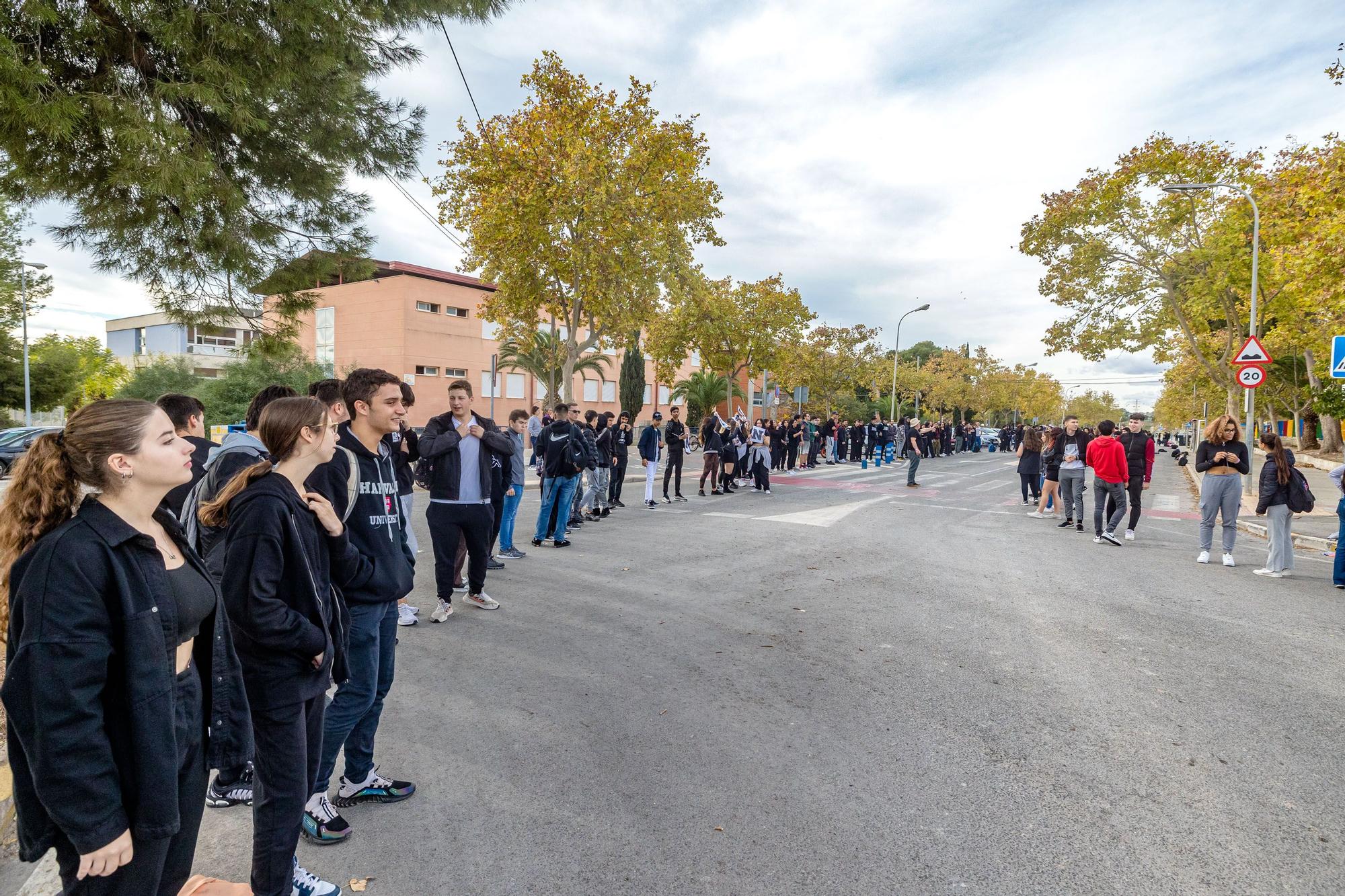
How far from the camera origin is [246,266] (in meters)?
5.77

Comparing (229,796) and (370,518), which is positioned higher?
(370,518)

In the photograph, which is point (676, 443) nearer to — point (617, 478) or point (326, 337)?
point (617, 478)

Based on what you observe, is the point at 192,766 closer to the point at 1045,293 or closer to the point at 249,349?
the point at 249,349

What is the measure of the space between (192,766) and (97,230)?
5.20 metres

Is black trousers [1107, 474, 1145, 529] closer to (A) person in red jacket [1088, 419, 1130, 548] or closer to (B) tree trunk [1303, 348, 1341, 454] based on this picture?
(A) person in red jacket [1088, 419, 1130, 548]

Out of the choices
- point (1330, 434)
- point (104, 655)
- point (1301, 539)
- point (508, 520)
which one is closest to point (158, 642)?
point (104, 655)

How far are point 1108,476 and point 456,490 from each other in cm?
894

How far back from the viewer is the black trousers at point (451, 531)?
5.67m

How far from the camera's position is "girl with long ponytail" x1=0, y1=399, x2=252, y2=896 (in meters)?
1.56

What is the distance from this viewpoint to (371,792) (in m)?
3.15

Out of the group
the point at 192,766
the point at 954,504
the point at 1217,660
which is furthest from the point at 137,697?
the point at 954,504

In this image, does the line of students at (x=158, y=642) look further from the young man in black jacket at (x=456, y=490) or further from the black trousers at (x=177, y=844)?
the young man in black jacket at (x=456, y=490)

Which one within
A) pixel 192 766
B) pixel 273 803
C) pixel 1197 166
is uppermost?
pixel 1197 166

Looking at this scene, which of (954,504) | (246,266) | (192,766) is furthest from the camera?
(954,504)
